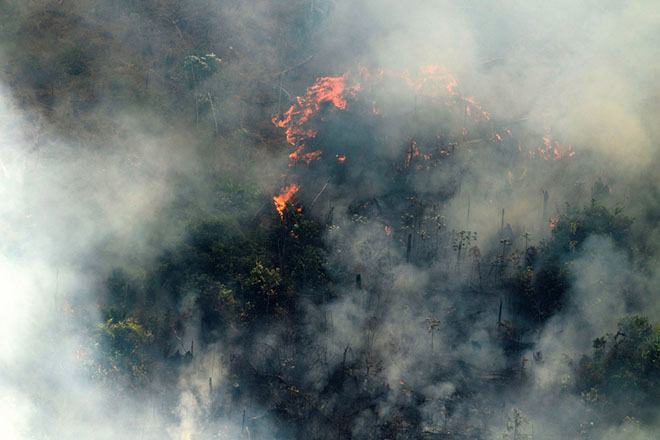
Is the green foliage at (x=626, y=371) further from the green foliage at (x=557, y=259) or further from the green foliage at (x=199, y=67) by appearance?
the green foliage at (x=199, y=67)

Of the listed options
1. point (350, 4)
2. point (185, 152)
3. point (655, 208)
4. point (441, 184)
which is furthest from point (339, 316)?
point (350, 4)

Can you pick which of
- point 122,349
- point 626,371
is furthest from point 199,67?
point 626,371

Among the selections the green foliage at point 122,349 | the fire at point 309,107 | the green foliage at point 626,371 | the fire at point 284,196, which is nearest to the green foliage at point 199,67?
the fire at point 309,107

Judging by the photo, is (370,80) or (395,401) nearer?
(395,401)

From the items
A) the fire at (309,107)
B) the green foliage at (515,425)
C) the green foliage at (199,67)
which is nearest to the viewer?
the green foliage at (515,425)

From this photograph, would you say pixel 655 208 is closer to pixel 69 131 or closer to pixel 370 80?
pixel 370 80

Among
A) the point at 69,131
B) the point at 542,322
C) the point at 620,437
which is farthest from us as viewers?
the point at 69,131
